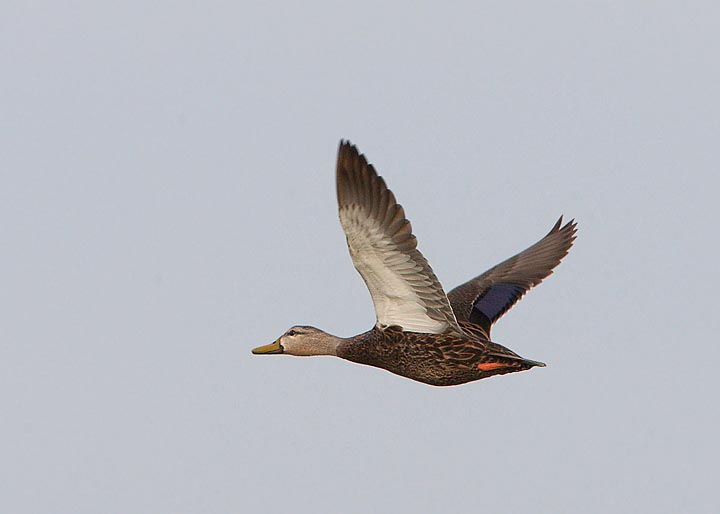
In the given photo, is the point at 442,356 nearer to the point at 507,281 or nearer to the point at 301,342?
the point at 301,342

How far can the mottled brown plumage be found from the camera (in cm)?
1284

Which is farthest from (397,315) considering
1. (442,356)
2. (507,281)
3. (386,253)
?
(507,281)

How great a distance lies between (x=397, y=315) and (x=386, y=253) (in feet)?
4.29

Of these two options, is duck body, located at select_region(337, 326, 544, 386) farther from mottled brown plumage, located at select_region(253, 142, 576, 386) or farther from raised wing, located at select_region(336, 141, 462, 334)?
raised wing, located at select_region(336, 141, 462, 334)

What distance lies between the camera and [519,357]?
46.9 ft

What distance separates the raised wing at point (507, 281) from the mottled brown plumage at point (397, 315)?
0.12 ft

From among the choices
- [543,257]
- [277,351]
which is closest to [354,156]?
[277,351]

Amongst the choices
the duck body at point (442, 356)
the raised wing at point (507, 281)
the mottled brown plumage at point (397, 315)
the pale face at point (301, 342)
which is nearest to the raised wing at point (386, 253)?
the mottled brown plumage at point (397, 315)

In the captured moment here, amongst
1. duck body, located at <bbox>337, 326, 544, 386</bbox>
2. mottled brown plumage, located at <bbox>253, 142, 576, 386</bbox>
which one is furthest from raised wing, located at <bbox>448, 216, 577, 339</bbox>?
duck body, located at <bbox>337, 326, 544, 386</bbox>

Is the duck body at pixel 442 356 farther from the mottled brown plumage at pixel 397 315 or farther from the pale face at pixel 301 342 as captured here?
the pale face at pixel 301 342

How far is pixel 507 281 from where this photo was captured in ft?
61.1

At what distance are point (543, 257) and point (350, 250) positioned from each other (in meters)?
6.59

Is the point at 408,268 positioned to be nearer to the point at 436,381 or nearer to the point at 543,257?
the point at 436,381

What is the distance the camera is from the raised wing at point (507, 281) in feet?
57.6
